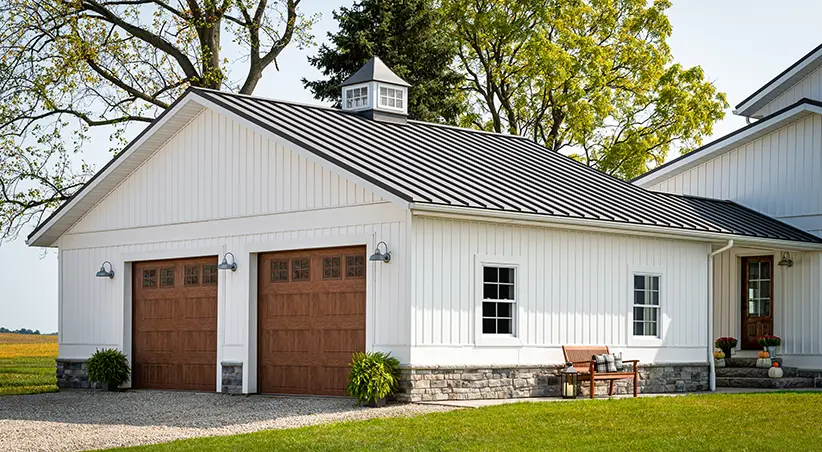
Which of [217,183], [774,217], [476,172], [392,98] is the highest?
[392,98]

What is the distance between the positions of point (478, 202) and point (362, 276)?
2209mm

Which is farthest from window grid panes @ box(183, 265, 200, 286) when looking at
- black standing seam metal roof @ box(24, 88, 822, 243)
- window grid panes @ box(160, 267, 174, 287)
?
black standing seam metal roof @ box(24, 88, 822, 243)

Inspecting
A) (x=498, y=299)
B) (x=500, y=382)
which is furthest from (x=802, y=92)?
(x=500, y=382)

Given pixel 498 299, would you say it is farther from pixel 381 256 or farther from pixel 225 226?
pixel 225 226

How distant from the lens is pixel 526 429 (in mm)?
14555

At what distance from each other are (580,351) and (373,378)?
168 inches

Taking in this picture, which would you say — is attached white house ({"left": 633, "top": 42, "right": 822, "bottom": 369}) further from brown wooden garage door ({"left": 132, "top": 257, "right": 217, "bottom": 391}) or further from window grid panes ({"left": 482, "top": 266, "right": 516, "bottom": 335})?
brown wooden garage door ({"left": 132, "top": 257, "right": 217, "bottom": 391})

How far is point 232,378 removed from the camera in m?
20.8

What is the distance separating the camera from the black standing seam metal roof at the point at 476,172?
1867cm

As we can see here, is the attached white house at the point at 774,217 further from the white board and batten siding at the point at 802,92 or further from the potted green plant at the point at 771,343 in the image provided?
the white board and batten siding at the point at 802,92

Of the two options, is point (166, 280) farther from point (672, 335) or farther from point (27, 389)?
point (672, 335)

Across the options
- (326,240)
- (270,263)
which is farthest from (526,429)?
(270,263)

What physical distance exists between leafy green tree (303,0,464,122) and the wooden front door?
46.7 feet

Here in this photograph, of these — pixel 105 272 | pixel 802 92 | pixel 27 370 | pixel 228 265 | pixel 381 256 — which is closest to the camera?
pixel 381 256
